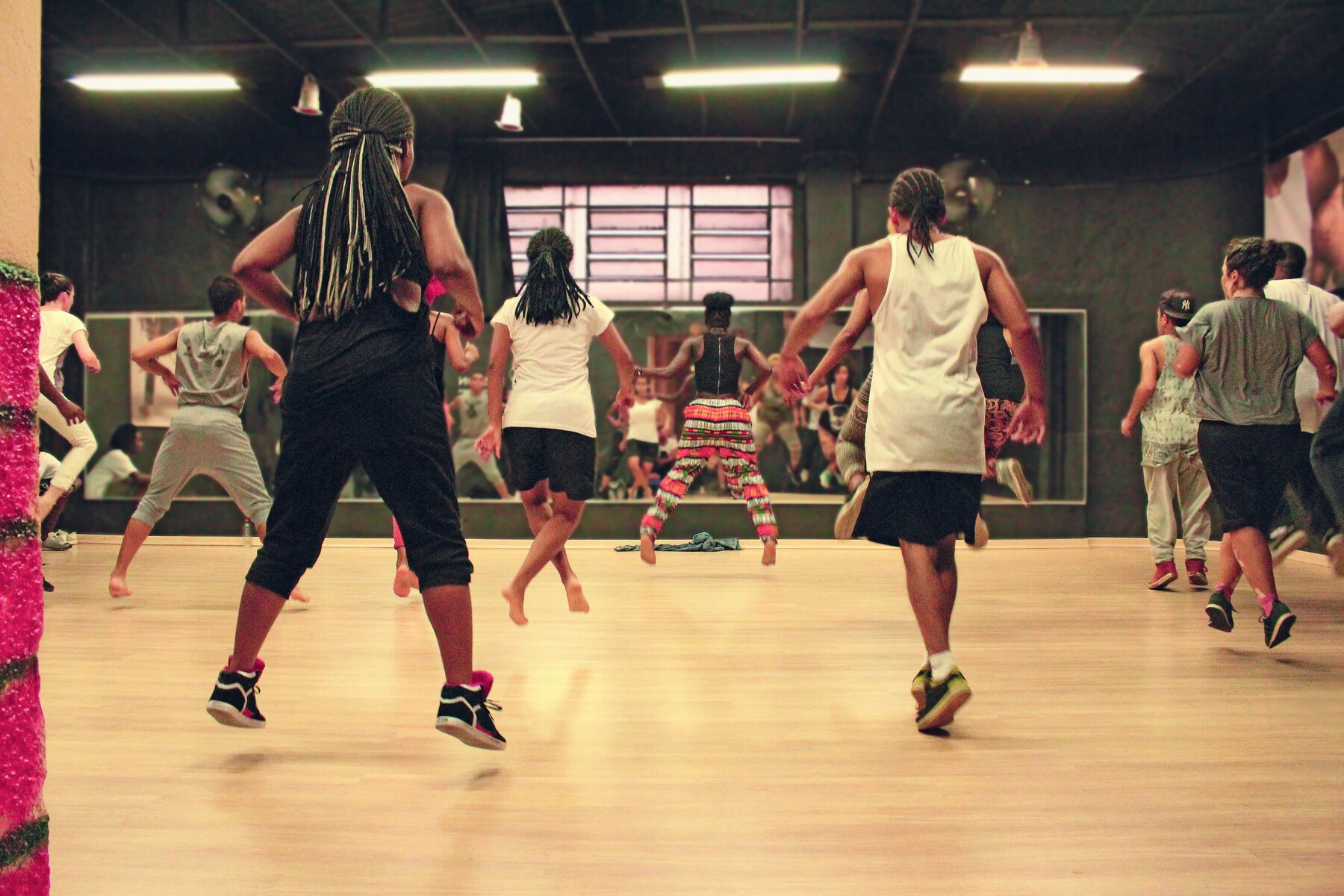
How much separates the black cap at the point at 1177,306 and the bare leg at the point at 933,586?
3510mm

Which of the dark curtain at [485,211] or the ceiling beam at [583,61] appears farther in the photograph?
the dark curtain at [485,211]

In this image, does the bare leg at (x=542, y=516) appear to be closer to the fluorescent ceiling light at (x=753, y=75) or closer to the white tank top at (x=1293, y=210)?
the fluorescent ceiling light at (x=753, y=75)

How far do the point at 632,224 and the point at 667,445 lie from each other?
2.57 meters

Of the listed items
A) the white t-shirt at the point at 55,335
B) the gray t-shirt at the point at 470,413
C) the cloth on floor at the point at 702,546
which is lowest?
the cloth on floor at the point at 702,546

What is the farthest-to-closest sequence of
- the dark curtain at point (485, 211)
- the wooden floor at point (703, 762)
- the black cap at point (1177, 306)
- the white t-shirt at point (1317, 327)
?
the dark curtain at point (485, 211) < the black cap at point (1177, 306) < the white t-shirt at point (1317, 327) < the wooden floor at point (703, 762)

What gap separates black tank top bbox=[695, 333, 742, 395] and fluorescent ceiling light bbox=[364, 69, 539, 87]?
3.56 metres

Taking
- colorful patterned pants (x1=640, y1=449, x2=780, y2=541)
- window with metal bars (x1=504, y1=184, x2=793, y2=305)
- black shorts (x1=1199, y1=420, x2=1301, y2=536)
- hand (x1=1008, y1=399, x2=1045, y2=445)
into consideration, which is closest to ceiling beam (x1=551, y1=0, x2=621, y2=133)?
window with metal bars (x1=504, y1=184, x2=793, y2=305)

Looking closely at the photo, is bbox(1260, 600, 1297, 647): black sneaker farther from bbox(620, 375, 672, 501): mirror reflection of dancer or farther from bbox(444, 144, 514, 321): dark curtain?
bbox(444, 144, 514, 321): dark curtain

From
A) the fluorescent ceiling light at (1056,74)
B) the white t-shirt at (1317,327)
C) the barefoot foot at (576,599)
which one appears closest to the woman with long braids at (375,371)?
the barefoot foot at (576,599)

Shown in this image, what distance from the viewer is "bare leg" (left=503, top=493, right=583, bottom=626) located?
4082mm

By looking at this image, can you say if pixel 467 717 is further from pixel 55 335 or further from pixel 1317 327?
pixel 55 335

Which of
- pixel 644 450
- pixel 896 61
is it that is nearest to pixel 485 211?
pixel 644 450

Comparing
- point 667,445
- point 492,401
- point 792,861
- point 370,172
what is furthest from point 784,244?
point 792,861

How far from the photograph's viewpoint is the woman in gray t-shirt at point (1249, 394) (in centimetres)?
391
